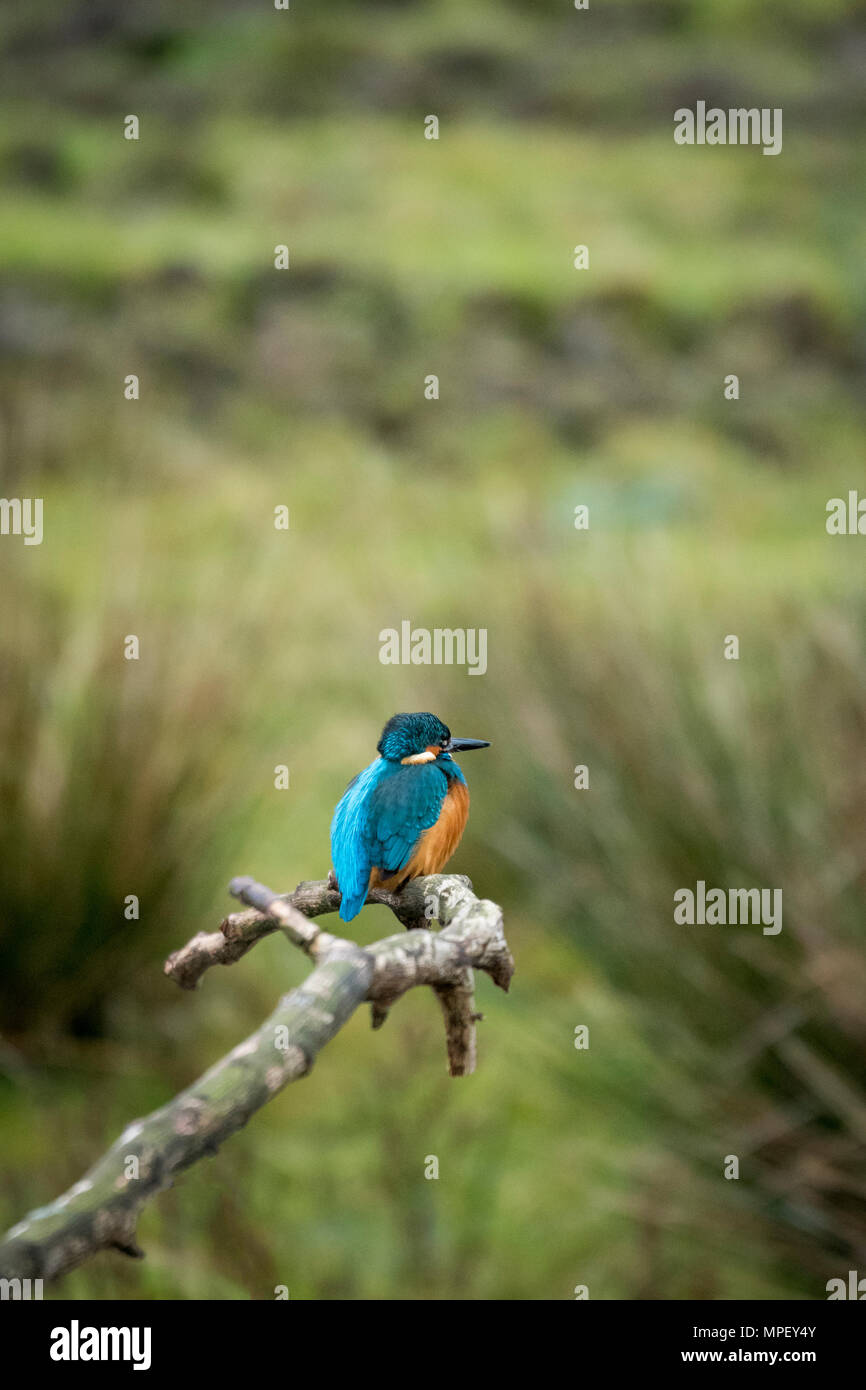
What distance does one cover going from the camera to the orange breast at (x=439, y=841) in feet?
0.57

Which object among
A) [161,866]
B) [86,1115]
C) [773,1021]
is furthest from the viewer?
[86,1115]

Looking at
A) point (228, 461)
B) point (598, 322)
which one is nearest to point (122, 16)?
point (598, 322)

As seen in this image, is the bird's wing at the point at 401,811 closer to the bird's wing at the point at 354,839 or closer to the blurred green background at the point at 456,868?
the bird's wing at the point at 354,839

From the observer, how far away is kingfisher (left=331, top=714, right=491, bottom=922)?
18 cm

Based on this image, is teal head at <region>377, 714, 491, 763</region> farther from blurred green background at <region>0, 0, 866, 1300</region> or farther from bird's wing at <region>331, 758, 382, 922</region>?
blurred green background at <region>0, 0, 866, 1300</region>

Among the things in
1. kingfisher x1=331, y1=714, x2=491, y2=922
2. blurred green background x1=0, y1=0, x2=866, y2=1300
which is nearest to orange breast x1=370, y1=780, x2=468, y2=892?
kingfisher x1=331, y1=714, x2=491, y2=922

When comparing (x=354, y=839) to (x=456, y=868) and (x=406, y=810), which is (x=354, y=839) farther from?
(x=456, y=868)

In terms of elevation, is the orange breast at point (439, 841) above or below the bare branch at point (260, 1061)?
above

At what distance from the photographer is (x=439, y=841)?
6.9 inches

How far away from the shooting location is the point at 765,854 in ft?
2.95

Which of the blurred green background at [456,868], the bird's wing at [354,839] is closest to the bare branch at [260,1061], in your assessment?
the bird's wing at [354,839]

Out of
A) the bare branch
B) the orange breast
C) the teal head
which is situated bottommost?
the bare branch

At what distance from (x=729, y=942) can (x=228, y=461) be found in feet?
11.8

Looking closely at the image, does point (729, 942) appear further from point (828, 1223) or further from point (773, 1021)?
point (828, 1223)
